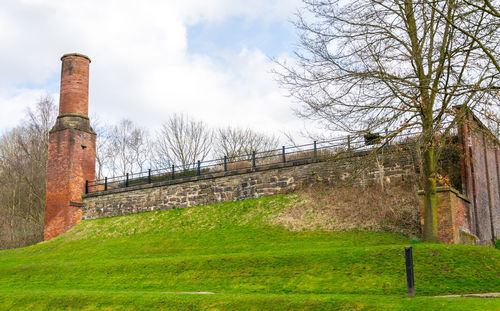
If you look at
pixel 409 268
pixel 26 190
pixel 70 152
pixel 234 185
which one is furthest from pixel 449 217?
pixel 26 190

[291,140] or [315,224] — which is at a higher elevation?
[291,140]

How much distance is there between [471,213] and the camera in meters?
15.5

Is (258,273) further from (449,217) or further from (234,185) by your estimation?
(234,185)

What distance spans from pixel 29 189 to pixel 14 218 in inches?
90.7

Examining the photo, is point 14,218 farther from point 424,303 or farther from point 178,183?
point 424,303

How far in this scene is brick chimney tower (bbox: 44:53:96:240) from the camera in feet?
80.1

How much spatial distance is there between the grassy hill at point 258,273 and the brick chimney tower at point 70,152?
5.25 metres

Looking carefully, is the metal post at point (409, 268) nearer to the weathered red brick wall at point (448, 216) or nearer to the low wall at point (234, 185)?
the weathered red brick wall at point (448, 216)

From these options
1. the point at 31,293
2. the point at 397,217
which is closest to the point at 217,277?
the point at 31,293

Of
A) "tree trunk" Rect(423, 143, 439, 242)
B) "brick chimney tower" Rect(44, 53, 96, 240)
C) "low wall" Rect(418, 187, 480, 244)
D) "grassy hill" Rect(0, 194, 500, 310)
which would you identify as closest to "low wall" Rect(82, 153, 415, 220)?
"brick chimney tower" Rect(44, 53, 96, 240)

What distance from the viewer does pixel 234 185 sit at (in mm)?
21438

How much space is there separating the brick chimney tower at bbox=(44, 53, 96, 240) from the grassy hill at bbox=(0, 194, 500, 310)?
525 centimetres

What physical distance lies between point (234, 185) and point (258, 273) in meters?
9.99

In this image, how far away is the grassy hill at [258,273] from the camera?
871 centimetres
